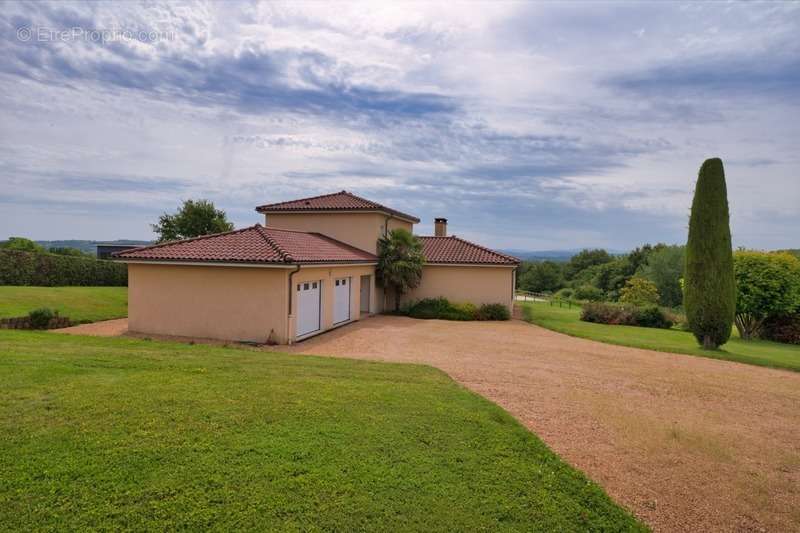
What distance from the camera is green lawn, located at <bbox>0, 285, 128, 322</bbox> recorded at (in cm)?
1853

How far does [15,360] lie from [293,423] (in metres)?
6.18

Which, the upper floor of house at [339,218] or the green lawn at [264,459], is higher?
the upper floor of house at [339,218]

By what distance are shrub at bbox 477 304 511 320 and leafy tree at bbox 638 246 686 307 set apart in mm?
41651

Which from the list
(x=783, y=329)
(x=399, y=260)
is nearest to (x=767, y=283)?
(x=783, y=329)

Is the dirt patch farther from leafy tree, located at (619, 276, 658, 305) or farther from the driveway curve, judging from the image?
A: leafy tree, located at (619, 276, 658, 305)

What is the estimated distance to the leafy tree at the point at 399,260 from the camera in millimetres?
25250

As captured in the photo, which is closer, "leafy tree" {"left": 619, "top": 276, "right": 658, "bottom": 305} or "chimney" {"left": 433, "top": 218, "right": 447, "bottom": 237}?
"chimney" {"left": 433, "top": 218, "right": 447, "bottom": 237}

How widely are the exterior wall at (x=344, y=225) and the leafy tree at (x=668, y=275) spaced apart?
46715mm

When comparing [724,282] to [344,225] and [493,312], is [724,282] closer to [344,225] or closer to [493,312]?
[493,312]

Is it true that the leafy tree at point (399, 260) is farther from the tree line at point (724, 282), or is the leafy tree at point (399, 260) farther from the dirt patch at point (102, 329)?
the tree line at point (724, 282)

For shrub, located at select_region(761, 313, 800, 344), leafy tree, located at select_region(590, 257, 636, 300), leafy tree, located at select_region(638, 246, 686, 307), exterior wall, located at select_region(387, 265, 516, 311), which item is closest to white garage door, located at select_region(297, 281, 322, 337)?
exterior wall, located at select_region(387, 265, 516, 311)

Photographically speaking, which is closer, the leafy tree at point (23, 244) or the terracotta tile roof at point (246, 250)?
the terracotta tile roof at point (246, 250)

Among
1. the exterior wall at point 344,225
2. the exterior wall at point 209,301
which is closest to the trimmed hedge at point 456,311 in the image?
the exterior wall at point 344,225

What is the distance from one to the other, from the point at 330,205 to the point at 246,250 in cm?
947
